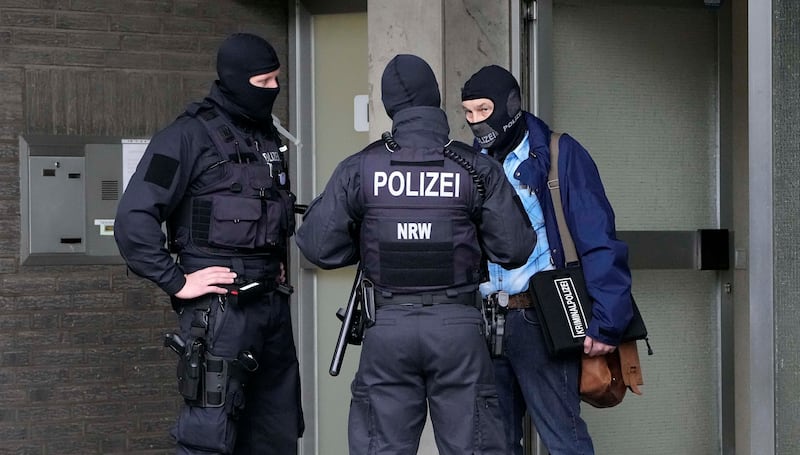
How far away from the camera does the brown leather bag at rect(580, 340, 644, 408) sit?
14.0 feet

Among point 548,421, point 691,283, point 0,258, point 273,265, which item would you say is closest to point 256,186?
point 273,265

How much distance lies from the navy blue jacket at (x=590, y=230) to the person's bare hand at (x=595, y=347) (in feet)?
0.07

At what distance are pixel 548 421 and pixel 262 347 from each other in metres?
1.16

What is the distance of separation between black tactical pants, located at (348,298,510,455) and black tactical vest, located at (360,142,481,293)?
11 centimetres

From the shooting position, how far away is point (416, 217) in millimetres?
Result: 3895

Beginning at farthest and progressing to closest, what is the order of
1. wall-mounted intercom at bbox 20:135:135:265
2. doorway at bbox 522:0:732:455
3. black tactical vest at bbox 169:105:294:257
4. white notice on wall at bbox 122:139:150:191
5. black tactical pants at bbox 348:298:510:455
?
1. white notice on wall at bbox 122:139:150:191
2. wall-mounted intercom at bbox 20:135:135:265
3. doorway at bbox 522:0:732:455
4. black tactical vest at bbox 169:105:294:257
5. black tactical pants at bbox 348:298:510:455

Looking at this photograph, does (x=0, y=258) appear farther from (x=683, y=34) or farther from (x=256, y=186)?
(x=683, y=34)

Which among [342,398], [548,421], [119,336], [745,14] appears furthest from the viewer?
[342,398]

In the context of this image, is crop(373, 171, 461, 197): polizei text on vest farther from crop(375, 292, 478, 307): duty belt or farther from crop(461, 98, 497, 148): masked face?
crop(461, 98, 497, 148): masked face

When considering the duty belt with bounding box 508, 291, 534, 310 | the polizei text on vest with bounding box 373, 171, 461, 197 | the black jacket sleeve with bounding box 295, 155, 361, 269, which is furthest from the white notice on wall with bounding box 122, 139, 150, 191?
the duty belt with bounding box 508, 291, 534, 310

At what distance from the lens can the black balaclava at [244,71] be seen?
444 centimetres

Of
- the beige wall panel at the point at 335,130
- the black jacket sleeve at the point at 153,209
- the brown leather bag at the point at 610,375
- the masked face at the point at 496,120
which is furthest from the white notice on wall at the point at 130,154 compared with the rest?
the brown leather bag at the point at 610,375

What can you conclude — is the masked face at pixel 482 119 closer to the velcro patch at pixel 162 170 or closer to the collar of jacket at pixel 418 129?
the collar of jacket at pixel 418 129

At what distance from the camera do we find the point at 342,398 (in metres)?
6.20
